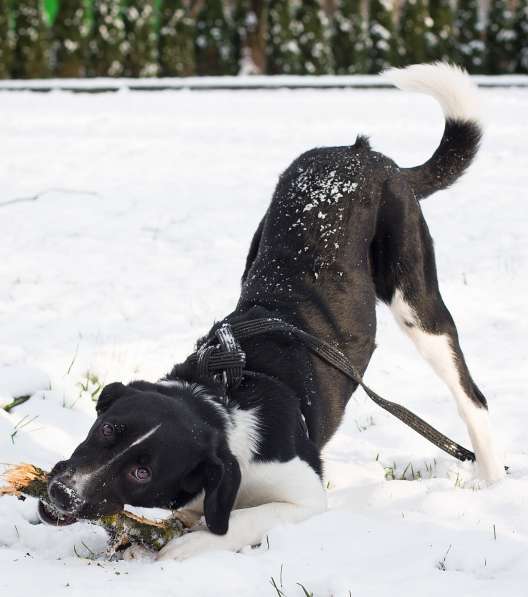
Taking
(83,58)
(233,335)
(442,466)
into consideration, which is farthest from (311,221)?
(83,58)

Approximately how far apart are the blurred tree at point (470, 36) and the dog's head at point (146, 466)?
1913cm

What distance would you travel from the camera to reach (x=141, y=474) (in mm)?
2900

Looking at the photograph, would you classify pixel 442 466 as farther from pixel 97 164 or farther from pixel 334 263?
pixel 97 164

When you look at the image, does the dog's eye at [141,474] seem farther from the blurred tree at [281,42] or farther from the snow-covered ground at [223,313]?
the blurred tree at [281,42]

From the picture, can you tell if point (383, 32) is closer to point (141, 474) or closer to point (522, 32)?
point (522, 32)

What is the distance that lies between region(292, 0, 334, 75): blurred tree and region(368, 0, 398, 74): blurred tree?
1084 millimetres

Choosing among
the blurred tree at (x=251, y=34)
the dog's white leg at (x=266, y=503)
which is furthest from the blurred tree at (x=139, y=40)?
the dog's white leg at (x=266, y=503)

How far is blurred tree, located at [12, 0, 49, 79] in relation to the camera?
18.9 m

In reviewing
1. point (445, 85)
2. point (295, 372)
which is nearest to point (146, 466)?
point (295, 372)

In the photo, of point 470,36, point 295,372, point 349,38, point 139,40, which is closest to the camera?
point 295,372

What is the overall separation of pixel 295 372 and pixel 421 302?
94 centimetres

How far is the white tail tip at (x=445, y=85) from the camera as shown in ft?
14.7

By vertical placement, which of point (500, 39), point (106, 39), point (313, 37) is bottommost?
point (500, 39)

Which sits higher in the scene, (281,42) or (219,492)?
(281,42)
